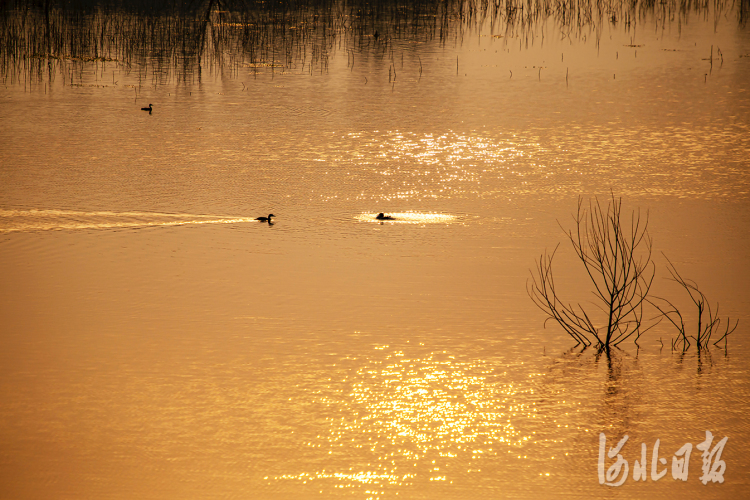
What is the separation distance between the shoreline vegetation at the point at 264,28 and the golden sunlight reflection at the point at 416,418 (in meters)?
9.00

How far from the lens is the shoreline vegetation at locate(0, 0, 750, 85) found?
43.4 ft

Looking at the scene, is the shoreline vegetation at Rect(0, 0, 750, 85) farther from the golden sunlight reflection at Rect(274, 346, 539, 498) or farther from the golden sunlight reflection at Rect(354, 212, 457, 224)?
the golden sunlight reflection at Rect(274, 346, 539, 498)

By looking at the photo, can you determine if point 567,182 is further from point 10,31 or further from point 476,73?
point 10,31

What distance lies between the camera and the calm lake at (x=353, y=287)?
10.4 ft

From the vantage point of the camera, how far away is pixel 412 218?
6.04m

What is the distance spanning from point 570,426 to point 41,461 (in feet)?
6.90

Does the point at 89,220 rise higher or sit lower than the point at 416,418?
higher

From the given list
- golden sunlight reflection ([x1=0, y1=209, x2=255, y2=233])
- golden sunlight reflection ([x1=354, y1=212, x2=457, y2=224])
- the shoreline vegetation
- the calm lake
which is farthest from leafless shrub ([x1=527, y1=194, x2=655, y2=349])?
the shoreline vegetation

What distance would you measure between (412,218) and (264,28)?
12163 mm

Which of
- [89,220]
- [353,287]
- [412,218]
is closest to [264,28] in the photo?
[89,220]

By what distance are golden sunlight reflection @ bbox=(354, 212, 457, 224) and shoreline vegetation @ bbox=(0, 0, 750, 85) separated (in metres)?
6.71

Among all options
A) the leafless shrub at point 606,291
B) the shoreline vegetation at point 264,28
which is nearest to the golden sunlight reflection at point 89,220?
the leafless shrub at point 606,291

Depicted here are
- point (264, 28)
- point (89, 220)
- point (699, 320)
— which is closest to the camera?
point (699, 320)

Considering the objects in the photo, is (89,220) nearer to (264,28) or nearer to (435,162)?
(435,162)
